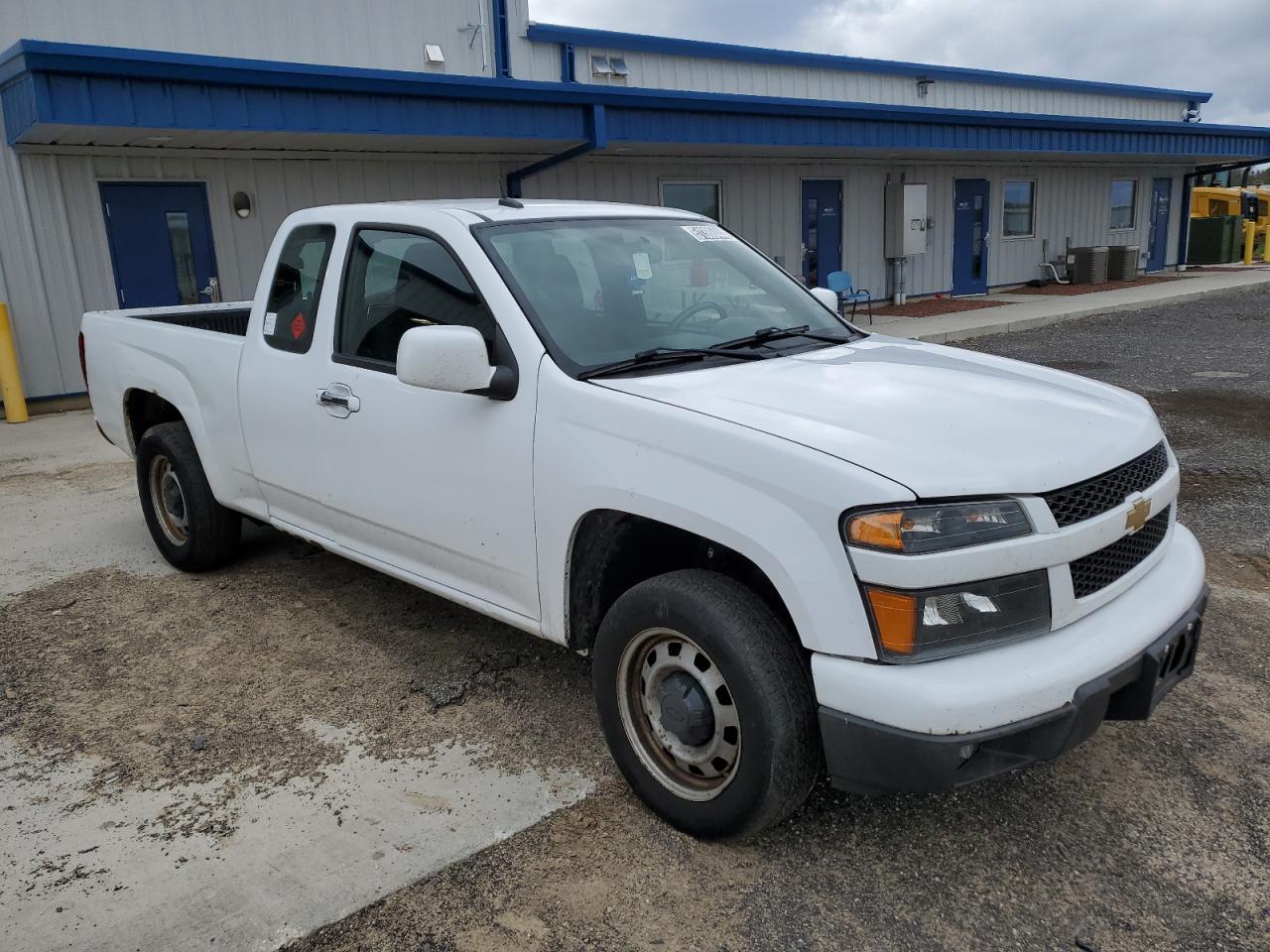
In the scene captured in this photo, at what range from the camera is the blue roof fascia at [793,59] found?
52.3 feet

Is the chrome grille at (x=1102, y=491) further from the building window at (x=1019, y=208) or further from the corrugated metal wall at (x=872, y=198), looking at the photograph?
the building window at (x=1019, y=208)

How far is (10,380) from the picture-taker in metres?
10.7

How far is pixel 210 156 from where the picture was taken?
39.4ft

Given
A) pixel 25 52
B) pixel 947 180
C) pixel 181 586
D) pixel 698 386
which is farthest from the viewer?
pixel 947 180

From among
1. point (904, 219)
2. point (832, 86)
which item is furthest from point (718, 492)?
point (832, 86)

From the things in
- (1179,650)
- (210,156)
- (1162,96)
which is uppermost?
(1162,96)

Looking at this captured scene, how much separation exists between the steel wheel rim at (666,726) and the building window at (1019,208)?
21.4 metres

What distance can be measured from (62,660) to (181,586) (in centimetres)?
96

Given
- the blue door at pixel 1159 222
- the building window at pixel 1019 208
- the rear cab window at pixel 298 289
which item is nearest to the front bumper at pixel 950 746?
the rear cab window at pixel 298 289

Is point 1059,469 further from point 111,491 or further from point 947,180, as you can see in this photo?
point 947,180

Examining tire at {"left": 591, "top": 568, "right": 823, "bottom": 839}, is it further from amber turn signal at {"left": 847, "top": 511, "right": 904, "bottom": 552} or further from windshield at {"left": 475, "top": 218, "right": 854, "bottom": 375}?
windshield at {"left": 475, "top": 218, "right": 854, "bottom": 375}

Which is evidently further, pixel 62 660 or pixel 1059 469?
pixel 62 660

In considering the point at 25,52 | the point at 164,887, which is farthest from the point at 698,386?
the point at 25,52

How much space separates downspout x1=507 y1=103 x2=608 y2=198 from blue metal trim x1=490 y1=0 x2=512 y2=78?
166cm
